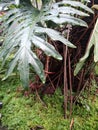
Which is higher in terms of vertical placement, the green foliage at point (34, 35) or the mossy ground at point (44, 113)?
the green foliage at point (34, 35)

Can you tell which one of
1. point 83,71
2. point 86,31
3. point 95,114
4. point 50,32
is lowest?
point 95,114

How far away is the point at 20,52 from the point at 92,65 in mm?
463

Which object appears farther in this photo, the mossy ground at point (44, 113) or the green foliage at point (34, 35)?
the mossy ground at point (44, 113)

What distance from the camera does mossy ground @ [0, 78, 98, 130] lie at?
4.53 feet

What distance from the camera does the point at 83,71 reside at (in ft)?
4.83

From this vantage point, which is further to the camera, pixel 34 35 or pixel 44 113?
pixel 44 113

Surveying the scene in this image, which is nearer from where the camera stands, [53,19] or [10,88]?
[53,19]

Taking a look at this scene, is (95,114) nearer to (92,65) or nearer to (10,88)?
(92,65)

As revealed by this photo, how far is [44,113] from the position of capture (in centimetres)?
146

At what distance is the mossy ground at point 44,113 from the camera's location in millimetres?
1380

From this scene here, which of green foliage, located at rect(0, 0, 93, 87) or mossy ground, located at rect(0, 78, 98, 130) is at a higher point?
green foliage, located at rect(0, 0, 93, 87)

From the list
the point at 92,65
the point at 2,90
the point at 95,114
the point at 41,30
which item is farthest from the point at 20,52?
the point at 2,90

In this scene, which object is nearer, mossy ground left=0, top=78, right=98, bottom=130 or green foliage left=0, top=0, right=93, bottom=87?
green foliage left=0, top=0, right=93, bottom=87

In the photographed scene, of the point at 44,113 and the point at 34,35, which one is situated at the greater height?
the point at 34,35
